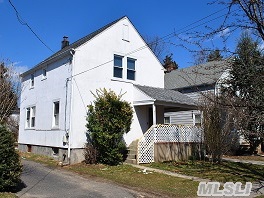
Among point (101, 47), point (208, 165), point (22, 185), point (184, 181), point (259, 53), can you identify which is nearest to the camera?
point (259, 53)

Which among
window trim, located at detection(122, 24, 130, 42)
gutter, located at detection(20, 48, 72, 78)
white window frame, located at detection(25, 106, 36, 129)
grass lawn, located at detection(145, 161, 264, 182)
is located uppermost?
window trim, located at detection(122, 24, 130, 42)

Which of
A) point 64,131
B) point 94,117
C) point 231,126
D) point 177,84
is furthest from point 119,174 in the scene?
point 177,84

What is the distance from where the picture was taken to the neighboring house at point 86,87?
15.9 meters

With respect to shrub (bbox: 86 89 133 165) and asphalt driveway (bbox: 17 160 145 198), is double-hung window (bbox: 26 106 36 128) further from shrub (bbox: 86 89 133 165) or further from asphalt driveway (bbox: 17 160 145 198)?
asphalt driveway (bbox: 17 160 145 198)

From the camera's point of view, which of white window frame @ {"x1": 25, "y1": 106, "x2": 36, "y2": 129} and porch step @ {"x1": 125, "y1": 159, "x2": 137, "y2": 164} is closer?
porch step @ {"x1": 125, "y1": 159, "x2": 137, "y2": 164}

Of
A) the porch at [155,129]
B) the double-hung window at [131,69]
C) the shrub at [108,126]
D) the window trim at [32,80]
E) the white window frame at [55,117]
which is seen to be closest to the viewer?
the shrub at [108,126]

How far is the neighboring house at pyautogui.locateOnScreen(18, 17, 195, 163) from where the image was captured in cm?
1588

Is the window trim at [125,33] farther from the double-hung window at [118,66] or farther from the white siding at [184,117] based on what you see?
the white siding at [184,117]

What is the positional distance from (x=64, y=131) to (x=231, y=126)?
29.0 ft

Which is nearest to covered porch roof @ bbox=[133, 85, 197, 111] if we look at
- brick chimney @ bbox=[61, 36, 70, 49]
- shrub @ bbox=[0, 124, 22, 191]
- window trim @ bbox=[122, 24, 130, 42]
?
window trim @ bbox=[122, 24, 130, 42]

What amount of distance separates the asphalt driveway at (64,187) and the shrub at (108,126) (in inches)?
101

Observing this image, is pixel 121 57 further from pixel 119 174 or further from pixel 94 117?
pixel 119 174

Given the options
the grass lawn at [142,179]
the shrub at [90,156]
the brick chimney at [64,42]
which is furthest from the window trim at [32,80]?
the grass lawn at [142,179]

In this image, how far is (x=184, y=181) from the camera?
10.9 m
